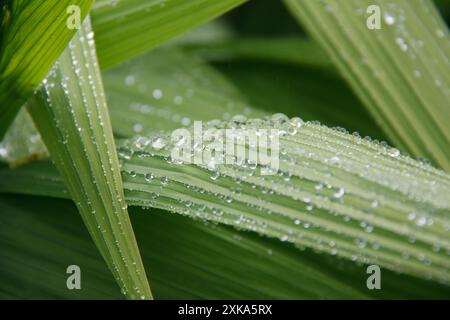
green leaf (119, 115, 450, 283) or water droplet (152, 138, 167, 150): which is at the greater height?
water droplet (152, 138, 167, 150)

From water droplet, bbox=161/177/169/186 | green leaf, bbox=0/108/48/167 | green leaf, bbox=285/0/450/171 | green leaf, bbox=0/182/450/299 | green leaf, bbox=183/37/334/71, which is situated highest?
green leaf, bbox=183/37/334/71

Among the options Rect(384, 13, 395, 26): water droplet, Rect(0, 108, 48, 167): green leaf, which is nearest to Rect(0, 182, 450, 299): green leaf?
Rect(0, 108, 48, 167): green leaf

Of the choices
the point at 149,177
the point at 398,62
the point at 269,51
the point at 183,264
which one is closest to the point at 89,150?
the point at 149,177

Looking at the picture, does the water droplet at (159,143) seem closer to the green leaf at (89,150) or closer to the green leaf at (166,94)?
the green leaf at (89,150)

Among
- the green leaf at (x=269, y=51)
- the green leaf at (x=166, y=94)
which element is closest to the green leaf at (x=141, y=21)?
the green leaf at (x=166, y=94)

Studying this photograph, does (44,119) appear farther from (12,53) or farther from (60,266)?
(60,266)

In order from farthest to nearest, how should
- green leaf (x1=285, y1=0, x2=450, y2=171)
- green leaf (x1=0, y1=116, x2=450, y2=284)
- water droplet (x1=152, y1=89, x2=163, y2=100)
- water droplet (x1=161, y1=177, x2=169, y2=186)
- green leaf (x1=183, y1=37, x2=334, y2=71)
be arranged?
green leaf (x1=183, y1=37, x2=334, y2=71) < water droplet (x1=152, y1=89, x2=163, y2=100) < green leaf (x1=285, y1=0, x2=450, y2=171) < water droplet (x1=161, y1=177, x2=169, y2=186) < green leaf (x1=0, y1=116, x2=450, y2=284)

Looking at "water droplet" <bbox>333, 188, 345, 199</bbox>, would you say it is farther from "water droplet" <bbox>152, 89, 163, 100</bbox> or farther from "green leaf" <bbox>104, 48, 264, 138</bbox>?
"water droplet" <bbox>152, 89, 163, 100</bbox>
